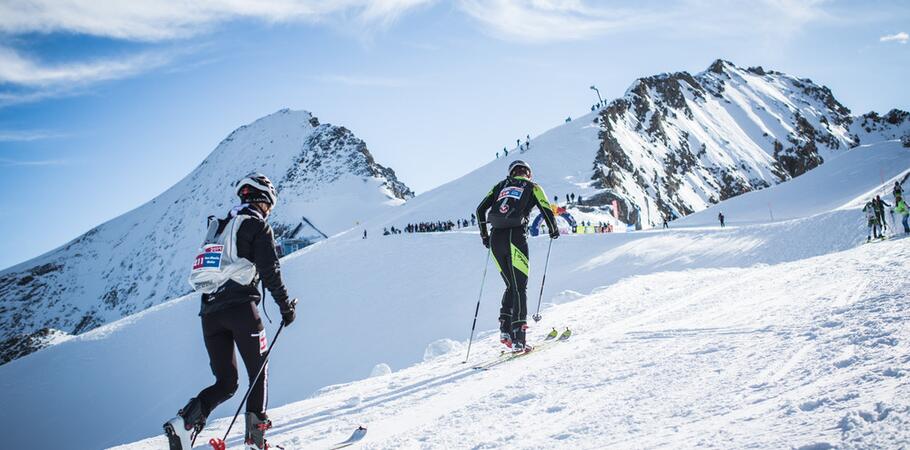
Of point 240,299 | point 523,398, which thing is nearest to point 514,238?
point 523,398

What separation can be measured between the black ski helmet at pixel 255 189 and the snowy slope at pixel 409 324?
1956 mm

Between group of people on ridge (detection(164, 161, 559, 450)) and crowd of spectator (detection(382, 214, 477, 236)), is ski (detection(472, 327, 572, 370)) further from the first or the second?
crowd of spectator (detection(382, 214, 477, 236))

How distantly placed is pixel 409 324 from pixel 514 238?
1068cm

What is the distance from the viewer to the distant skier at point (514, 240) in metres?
6.42

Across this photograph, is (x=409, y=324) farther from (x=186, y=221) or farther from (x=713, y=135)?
(x=186, y=221)

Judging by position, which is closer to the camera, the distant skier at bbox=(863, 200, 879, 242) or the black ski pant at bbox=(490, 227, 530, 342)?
the black ski pant at bbox=(490, 227, 530, 342)

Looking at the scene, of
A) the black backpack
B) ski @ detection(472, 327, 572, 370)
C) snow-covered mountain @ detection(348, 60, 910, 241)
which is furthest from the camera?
snow-covered mountain @ detection(348, 60, 910, 241)

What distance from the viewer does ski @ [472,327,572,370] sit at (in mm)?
5907

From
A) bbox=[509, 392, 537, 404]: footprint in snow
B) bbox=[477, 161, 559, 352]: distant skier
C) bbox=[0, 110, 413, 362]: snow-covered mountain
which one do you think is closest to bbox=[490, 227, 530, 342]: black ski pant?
bbox=[477, 161, 559, 352]: distant skier

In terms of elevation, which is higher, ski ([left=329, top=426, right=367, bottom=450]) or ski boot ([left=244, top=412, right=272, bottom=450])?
ski boot ([left=244, top=412, right=272, bottom=450])

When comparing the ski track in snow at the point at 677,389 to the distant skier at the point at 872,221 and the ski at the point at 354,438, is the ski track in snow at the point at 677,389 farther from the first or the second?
the distant skier at the point at 872,221

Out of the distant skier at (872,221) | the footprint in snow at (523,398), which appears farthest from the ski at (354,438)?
the distant skier at (872,221)

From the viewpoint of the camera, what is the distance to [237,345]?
3750 millimetres

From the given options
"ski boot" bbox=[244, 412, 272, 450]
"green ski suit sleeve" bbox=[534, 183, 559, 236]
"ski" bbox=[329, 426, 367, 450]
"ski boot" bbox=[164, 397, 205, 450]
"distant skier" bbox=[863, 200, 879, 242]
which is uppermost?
"green ski suit sleeve" bbox=[534, 183, 559, 236]
